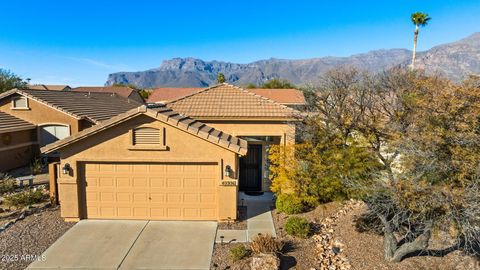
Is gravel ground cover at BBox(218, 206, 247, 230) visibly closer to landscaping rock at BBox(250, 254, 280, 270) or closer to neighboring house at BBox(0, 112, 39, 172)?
landscaping rock at BBox(250, 254, 280, 270)

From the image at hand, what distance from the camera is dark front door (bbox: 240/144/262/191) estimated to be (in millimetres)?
14430

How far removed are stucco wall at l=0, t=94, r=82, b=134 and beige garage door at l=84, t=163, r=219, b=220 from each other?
10.7 m

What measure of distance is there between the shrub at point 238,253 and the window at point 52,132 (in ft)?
53.7

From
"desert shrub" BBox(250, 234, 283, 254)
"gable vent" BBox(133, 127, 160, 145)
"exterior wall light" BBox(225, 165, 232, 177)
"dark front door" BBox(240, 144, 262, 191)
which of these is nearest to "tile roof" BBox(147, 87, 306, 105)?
"dark front door" BBox(240, 144, 262, 191)

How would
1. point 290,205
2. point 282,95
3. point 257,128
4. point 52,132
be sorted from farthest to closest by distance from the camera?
point 282,95 → point 52,132 → point 257,128 → point 290,205

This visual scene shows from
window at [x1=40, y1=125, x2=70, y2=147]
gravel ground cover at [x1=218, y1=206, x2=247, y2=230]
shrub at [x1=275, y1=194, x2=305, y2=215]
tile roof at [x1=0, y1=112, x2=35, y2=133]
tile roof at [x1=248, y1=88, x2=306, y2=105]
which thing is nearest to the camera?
gravel ground cover at [x1=218, y1=206, x2=247, y2=230]

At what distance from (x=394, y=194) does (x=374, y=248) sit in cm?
275

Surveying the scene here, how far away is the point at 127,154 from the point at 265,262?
6.04 meters

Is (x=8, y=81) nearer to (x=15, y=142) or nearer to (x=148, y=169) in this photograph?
(x=15, y=142)

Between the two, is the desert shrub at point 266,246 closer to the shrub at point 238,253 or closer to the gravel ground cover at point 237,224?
the shrub at point 238,253

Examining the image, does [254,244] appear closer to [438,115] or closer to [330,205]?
[330,205]

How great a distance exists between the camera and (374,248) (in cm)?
908

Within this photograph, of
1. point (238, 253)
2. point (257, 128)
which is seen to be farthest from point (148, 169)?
point (257, 128)

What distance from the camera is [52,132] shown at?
2069 centimetres
